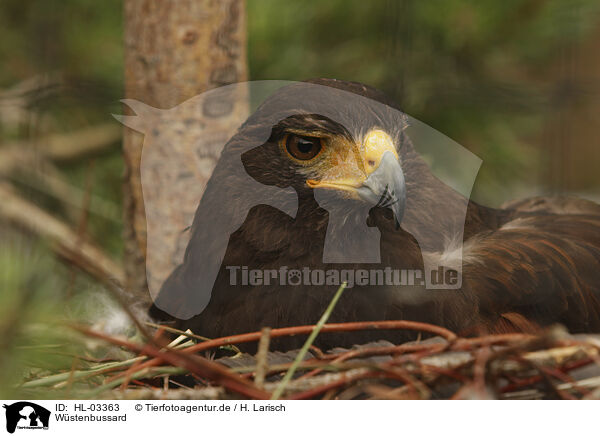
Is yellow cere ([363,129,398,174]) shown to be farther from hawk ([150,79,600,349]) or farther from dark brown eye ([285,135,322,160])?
dark brown eye ([285,135,322,160])

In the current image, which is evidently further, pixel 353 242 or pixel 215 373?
pixel 353 242

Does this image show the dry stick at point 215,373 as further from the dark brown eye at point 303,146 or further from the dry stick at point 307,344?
the dark brown eye at point 303,146

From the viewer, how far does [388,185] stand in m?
1.21

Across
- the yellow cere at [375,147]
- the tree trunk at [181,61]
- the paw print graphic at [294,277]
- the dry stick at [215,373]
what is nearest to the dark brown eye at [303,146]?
the yellow cere at [375,147]

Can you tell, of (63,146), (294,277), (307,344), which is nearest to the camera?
(307,344)

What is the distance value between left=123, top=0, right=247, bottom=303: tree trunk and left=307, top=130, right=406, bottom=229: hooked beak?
478 mm

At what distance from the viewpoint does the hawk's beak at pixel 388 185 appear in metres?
1.21

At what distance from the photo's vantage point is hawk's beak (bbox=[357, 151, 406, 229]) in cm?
121

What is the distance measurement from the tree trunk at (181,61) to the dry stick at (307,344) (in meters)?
0.61

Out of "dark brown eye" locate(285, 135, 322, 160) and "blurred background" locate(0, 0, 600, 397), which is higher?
"blurred background" locate(0, 0, 600, 397)

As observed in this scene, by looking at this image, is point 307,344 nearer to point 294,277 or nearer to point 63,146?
point 294,277
